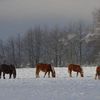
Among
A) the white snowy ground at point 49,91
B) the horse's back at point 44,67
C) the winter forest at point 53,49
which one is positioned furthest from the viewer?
the winter forest at point 53,49

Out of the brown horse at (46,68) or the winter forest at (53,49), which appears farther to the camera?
the winter forest at (53,49)

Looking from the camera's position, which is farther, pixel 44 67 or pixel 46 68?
pixel 44 67

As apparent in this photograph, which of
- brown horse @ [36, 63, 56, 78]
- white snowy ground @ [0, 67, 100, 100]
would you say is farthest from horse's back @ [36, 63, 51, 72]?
white snowy ground @ [0, 67, 100, 100]

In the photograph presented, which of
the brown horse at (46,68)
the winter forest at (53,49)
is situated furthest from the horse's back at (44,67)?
the winter forest at (53,49)

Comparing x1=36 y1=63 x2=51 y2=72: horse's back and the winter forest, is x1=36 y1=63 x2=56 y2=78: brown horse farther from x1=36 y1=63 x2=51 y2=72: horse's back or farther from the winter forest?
the winter forest

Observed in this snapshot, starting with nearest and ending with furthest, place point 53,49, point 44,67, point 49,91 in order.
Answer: point 49,91 < point 44,67 < point 53,49

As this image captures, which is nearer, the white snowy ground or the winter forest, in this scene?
the white snowy ground

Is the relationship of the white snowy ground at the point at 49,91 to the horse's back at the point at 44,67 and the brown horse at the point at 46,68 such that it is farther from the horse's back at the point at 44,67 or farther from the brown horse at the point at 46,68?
the horse's back at the point at 44,67

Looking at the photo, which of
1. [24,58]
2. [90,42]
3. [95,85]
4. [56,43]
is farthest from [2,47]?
[95,85]

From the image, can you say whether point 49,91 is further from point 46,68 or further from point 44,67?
point 44,67

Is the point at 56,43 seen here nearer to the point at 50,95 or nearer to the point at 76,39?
the point at 76,39

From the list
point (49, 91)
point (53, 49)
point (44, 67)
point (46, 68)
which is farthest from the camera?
point (53, 49)

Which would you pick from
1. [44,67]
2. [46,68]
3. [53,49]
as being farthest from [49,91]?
[53,49]

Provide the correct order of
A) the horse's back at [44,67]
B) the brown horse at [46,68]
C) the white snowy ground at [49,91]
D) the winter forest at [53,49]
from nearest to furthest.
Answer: the white snowy ground at [49,91] → the brown horse at [46,68] → the horse's back at [44,67] → the winter forest at [53,49]
